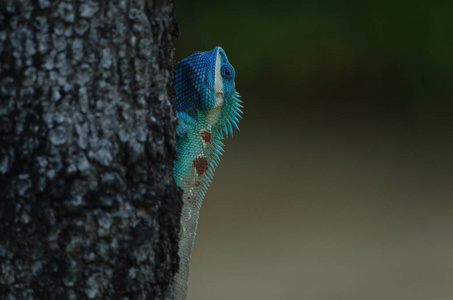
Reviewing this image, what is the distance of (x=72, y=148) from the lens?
5.27 feet

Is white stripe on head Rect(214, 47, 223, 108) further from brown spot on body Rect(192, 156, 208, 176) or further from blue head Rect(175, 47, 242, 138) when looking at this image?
brown spot on body Rect(192, 156, 208, 176)

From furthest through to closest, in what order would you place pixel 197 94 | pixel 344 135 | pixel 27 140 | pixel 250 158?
pixel 344 135, pixel 250 158, pixel 197 94, pixel 27 140

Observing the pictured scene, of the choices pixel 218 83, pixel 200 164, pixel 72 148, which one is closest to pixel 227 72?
pixel 218 83

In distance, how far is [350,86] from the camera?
895cm

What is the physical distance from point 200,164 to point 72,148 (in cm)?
76

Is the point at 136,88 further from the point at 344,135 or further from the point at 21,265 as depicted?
the point at 344,135

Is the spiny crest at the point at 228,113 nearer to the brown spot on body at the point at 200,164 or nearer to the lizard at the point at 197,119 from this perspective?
the lizard at the point at 197,119

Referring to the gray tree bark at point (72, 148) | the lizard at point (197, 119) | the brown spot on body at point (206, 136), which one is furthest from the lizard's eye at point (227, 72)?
the gray tree bark at point (72, 148)

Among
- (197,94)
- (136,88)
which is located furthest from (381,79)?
(136,88)

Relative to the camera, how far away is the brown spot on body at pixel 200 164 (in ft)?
7.54

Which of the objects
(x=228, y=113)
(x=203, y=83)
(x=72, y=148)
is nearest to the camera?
(x=72, y=148)

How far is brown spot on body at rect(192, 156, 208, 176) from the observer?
230cm

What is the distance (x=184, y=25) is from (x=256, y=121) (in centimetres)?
155

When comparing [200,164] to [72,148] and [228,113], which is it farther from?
[72,148]
